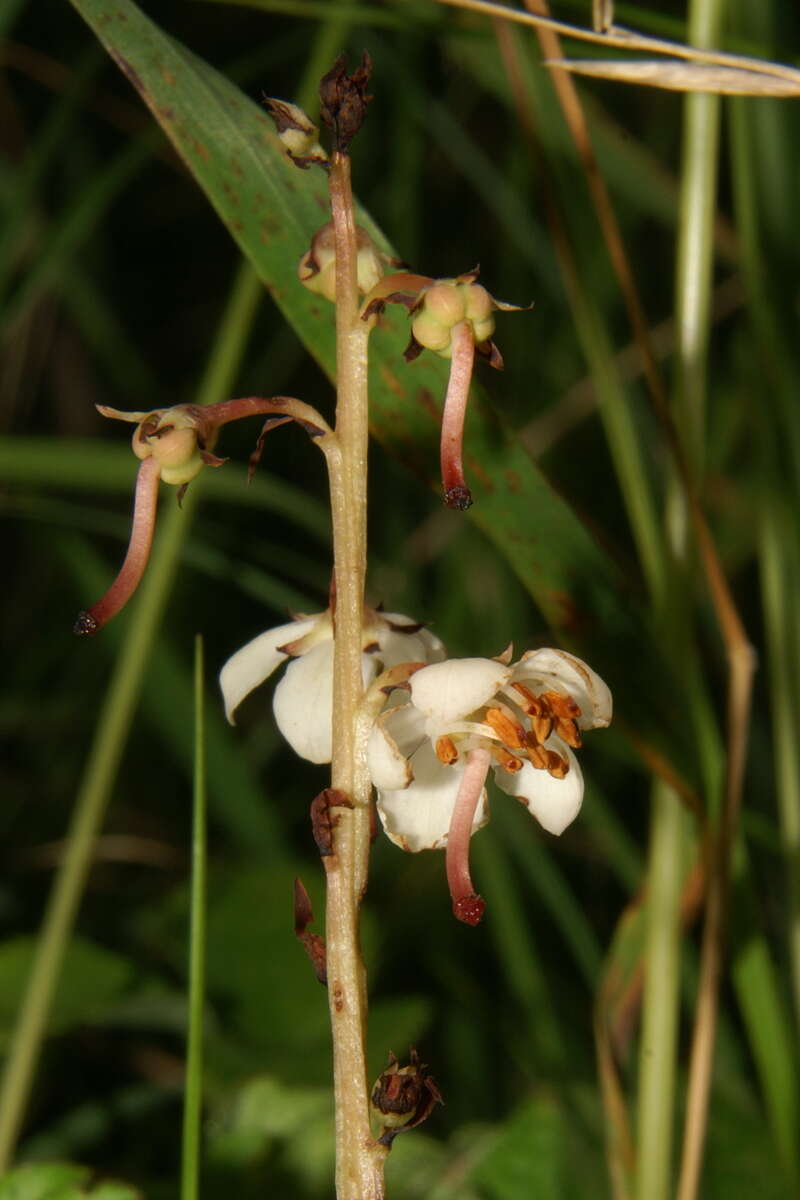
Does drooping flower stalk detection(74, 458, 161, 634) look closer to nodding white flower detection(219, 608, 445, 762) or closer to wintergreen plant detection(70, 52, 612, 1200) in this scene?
wintergreen plant detection(70, 52, 612, 1200)

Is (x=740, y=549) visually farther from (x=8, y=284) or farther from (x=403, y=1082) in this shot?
(x=403, y=1082)

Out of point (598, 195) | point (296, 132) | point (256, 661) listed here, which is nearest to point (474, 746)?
point (256, 661)

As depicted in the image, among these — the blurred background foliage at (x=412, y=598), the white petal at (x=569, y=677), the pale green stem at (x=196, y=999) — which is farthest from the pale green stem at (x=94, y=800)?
the white petal at (x=569, y=677)

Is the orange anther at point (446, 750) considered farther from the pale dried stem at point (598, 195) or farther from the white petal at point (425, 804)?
the pale dried stem at point (598, 195)

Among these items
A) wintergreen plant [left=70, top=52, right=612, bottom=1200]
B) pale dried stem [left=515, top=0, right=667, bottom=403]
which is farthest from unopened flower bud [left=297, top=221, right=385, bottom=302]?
pale dried stem [left=515, top=0, right=667, bottom=403]

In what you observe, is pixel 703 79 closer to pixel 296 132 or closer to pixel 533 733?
pixel 296 132

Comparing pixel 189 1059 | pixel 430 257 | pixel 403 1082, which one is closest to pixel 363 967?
pixel 403 1082
